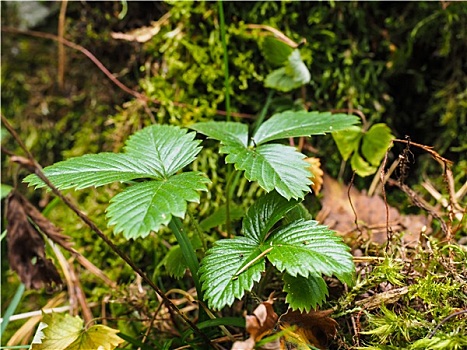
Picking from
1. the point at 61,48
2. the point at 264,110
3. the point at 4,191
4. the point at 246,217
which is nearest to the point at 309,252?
the point at 246,217

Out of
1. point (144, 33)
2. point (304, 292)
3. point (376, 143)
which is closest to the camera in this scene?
point (304, 292)

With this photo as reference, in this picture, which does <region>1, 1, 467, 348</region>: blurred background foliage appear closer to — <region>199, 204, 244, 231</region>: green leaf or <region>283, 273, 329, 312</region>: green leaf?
<region>199, 204, 244, 231</region>: green leaf

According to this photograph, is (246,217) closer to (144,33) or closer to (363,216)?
(363,216)

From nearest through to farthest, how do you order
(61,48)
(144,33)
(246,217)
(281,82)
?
(246,217), (281,82), (144,33), (61,48)

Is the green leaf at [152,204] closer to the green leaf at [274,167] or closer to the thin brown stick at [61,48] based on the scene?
the green leaf at [274,167]

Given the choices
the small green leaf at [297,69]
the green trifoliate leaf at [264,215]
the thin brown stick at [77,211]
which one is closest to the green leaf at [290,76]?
the small green leaf at [297,69]

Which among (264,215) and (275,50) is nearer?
(264,215)
